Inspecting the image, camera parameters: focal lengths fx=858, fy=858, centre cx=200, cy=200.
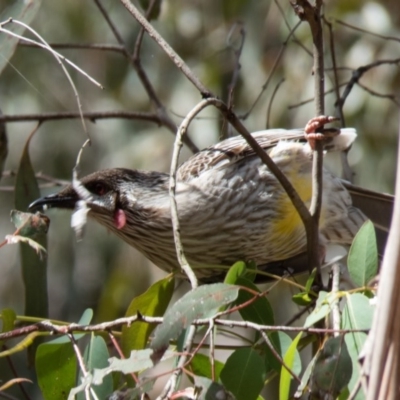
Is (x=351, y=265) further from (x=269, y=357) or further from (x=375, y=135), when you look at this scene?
(x=375, y=135)

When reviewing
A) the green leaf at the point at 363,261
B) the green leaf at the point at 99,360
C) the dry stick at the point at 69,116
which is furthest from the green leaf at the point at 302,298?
the dry stick at the point at 69,116

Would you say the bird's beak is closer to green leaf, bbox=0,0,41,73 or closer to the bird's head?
the bird's head

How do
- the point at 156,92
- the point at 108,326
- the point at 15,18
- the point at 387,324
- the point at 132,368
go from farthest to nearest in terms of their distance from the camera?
the point at 156,92, the point at 15,18, the point at 108,326, the point at 132,368, the point at 387,324

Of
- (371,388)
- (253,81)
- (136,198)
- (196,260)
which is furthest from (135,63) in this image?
(371,388)

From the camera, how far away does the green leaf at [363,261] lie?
1507mm

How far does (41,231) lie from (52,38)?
4.10 m

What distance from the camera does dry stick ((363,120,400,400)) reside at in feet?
3.07

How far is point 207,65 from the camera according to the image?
479cm

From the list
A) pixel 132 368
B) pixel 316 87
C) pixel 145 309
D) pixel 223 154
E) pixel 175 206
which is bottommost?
pixel 145 309

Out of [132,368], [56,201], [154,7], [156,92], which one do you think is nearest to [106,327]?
[132,368]

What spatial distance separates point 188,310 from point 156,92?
401 centimetres

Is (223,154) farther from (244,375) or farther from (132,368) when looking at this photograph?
(132,368)

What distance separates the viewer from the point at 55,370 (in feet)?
5.59

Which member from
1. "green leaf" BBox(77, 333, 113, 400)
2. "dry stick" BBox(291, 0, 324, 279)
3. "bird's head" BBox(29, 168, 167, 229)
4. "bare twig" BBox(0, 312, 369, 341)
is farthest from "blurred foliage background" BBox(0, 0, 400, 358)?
"bare twig" BBox(0, 312, 369, 341)
